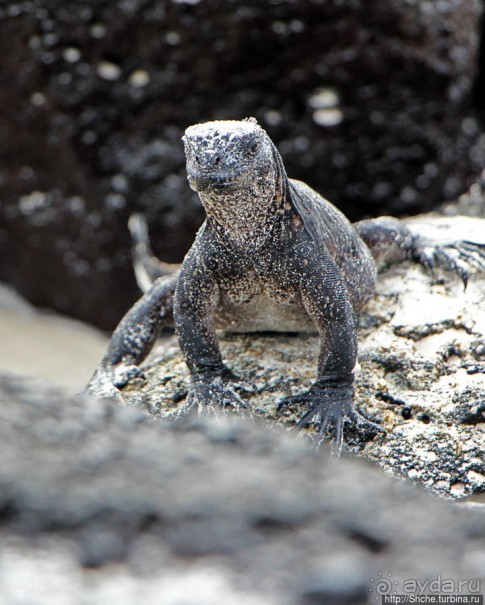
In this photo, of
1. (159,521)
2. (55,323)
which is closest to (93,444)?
(159,521)

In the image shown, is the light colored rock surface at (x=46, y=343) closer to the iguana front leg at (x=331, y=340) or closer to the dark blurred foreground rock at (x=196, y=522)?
the iguana front leg at (x=331, y=340)

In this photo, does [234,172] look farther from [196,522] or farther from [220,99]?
[220,99]

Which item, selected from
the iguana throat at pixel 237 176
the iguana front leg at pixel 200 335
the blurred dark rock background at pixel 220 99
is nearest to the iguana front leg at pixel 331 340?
the iguana throat at pixel 237 176

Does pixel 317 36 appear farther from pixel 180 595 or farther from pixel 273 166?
pixel 180 595

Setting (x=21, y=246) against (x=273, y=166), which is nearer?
(x=273, y=166)

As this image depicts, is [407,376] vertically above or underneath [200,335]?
underneath

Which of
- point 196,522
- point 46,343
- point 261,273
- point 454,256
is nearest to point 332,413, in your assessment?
point 261,273
